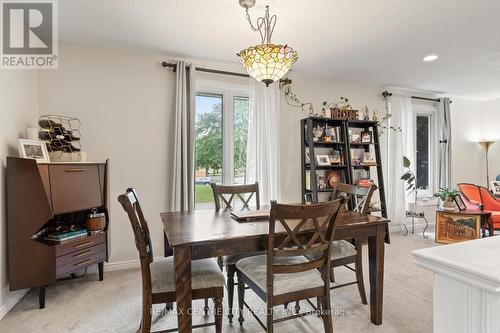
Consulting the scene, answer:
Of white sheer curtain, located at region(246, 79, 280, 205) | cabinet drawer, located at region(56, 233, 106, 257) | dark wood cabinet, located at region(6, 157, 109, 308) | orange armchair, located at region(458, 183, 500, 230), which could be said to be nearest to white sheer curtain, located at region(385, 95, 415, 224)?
orange armchair, located at region(458, 183, 500, 230)

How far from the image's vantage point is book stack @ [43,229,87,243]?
7.80 ft

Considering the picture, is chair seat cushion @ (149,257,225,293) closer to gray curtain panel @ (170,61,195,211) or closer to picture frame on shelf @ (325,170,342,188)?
gray curtain panel @ (170,61,195,211)

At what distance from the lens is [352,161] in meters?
4.21

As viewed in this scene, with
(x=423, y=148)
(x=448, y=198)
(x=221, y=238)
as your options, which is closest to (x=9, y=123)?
(x=221, y=238)

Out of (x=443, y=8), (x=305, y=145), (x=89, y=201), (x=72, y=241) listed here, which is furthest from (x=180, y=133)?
(x=443, y=8)

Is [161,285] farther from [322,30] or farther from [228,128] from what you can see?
[322,30]

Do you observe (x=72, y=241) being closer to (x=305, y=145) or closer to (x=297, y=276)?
(x=297, y=276)

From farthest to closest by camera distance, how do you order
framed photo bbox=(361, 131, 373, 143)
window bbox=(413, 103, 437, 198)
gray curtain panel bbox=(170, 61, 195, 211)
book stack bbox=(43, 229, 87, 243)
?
1. window bbox=(413, 103, 437, 198)
2. framed photo bbox=(361, 131, 373, 143)
3. gray curtain panel bbox=(170, 61, 195, 211)
4. book stack bbox=(43, 229, 87, 243)

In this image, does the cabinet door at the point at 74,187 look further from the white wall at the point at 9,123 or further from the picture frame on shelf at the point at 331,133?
the picture frame on shelf at the point at 331,133

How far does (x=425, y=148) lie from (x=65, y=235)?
570 centimetres

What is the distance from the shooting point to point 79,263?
2.54m

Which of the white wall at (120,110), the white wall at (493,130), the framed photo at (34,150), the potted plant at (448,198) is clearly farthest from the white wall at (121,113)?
the white wall at (493,130)

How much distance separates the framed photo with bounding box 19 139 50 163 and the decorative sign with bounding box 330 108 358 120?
136 inches

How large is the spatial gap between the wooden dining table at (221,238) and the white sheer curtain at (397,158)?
107 inches
